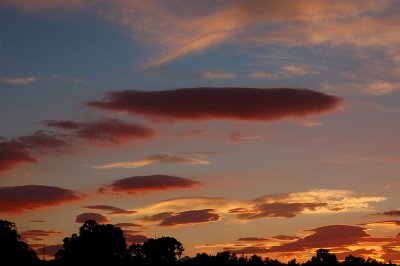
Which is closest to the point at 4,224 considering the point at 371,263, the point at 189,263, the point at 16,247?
the point at 16,247

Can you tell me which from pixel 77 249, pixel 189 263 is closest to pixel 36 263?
pixel 77 249

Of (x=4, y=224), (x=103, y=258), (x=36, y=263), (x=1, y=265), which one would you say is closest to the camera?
(x=1, y=265)

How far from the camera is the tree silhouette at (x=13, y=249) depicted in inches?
6516

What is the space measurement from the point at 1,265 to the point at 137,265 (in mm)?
44290

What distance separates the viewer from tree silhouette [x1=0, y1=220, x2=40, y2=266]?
166 metres

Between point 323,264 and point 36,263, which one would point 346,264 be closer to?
point 323,264

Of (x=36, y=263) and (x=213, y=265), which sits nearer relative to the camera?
(x=36, y=263)

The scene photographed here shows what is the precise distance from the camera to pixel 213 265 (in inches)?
7805

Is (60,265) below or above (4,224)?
below

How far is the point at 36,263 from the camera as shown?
17088cm

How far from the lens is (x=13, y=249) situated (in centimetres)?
Result: 17225

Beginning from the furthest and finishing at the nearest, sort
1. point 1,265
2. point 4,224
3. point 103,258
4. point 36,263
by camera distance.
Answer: point 103,258 < point 4,224 < point 36,263 < point 1,265

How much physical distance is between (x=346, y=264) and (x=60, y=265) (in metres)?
83.3

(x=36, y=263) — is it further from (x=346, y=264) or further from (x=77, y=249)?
(x=346, y=264)
